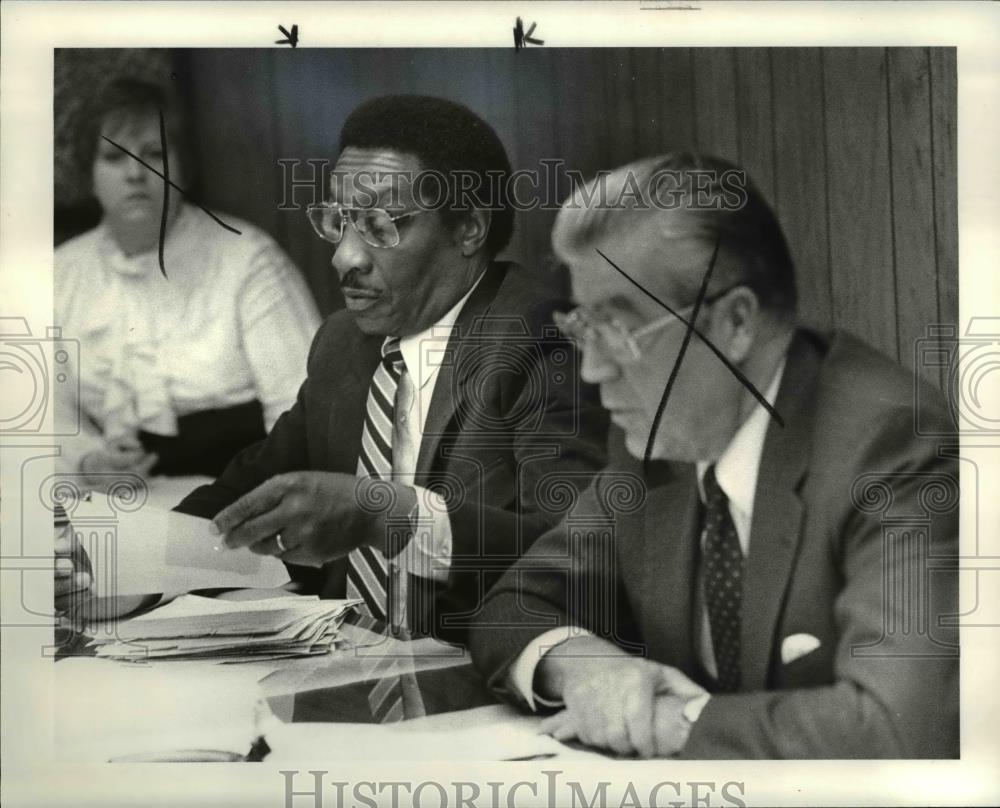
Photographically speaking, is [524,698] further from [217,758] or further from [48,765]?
[48,765]

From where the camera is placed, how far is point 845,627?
9.22 feet

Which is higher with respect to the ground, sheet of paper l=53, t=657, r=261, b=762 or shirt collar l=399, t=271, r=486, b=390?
shirt collar l=399, t=271, r=486, b=390

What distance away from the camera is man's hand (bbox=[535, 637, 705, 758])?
281 centimetres

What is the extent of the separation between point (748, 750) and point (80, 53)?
2243mm

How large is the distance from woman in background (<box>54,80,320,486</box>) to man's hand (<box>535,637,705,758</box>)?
34.7 inches

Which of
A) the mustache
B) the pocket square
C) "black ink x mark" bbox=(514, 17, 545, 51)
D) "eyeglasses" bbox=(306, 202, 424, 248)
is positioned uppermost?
"black ink x mark" bbox=(514, 17, 545, 51)

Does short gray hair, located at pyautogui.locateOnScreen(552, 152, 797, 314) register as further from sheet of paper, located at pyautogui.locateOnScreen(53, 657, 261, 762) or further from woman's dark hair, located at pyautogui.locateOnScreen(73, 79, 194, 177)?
sheet of paper, located at pyautogui.locateOnScreen(53, 657, 261, 762)

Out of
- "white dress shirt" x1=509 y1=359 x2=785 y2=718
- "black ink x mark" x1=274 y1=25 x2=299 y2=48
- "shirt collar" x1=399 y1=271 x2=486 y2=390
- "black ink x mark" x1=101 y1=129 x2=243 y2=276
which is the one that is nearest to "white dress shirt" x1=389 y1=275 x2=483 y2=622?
"shirt collar" x1=399 y1=271 x2=486 y2=390

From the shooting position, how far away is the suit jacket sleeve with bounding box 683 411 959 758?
2812mm

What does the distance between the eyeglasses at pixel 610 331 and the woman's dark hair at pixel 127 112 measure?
0.95 metres

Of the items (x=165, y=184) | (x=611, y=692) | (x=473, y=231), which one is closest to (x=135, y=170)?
(x=165, y=184)

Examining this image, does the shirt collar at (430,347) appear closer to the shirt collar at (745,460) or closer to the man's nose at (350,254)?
the man's nose at (350,254)

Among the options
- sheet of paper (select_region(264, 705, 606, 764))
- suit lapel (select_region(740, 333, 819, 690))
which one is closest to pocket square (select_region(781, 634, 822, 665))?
suit lapel (select_region(740, 333, 819, 690))

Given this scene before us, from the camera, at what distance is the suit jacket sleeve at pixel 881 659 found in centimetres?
281
